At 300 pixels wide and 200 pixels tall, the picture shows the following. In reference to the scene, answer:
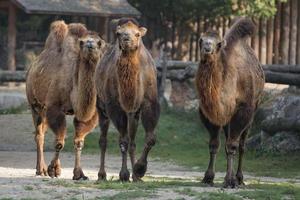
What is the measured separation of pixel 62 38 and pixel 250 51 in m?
2.81

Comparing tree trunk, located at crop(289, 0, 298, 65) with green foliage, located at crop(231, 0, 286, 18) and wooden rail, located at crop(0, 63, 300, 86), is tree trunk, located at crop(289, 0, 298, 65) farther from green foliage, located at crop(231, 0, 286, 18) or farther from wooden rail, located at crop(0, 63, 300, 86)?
wooden rail, located at crop(0, 63, 300, 86)

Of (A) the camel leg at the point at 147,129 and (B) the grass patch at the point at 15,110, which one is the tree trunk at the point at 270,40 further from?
(A) the camel leg at the point at 147,129

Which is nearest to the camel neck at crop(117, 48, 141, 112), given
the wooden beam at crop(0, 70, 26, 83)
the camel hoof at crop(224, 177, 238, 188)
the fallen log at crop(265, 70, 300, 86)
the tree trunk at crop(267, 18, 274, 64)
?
the camel hoof at crop(224, 177, 238, 188)

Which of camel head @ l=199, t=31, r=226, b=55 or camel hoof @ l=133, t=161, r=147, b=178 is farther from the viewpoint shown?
camel hoof @ l=133, t=161, r=147, b=178

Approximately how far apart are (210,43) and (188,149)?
7947 mm

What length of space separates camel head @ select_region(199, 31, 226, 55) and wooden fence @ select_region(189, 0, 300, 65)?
19124mm

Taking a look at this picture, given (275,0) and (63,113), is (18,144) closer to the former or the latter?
(63,113)

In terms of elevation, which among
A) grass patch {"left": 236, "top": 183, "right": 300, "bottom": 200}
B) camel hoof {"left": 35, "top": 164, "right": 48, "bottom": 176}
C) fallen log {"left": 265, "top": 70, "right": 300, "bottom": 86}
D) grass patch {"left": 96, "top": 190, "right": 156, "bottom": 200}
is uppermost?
fallen log {"left": 265, "top": 70, "right": 300, "bottom": 86}

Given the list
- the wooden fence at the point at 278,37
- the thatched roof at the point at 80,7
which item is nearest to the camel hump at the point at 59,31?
the thatched roof at the point at 80,7

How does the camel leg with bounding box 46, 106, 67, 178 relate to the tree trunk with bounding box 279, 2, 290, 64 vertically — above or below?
below

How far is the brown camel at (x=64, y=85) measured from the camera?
39.3ft

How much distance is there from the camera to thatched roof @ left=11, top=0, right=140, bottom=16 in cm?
2755

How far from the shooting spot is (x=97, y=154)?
58.8 feet

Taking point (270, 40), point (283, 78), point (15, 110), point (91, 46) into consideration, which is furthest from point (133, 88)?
point (270, 40)
